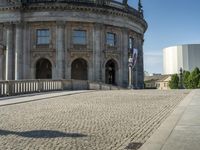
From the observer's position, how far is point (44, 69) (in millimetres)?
49031

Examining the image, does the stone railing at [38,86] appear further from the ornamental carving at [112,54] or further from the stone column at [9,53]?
the stone column at [9,53]

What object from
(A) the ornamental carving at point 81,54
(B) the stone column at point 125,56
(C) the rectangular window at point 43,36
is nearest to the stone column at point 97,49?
(A) the ornamental carving at point 81,54

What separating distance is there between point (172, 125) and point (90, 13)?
37887 mm

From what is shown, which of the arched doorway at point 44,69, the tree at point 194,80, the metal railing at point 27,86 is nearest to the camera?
the metal railing at point 27,86

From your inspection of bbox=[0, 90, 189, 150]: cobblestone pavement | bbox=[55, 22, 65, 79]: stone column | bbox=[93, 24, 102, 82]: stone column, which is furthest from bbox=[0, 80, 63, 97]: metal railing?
bbox=[93, 24, 102, 82]: stone column

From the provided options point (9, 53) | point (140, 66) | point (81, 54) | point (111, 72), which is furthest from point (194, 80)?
point (9, 53)

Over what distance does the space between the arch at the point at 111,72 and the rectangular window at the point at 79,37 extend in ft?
16.9

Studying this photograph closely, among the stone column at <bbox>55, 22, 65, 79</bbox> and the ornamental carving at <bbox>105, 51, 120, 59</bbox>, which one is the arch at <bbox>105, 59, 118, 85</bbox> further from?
the stone column at <bbox>55, 22, 65, 79</bbox>

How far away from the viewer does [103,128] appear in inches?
374

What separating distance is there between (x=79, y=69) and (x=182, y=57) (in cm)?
12573

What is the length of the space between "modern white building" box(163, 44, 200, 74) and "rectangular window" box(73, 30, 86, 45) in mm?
123201

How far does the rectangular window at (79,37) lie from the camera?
46.4 metres

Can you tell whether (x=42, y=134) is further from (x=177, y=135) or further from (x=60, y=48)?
(x=60, y=48)

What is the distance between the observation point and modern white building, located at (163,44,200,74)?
6467 inches
